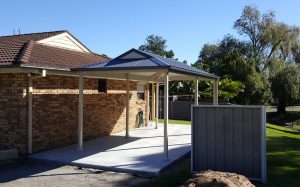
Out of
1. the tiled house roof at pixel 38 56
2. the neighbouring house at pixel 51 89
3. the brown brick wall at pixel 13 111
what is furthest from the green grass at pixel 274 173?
the tiled house roof at pixel 38 56

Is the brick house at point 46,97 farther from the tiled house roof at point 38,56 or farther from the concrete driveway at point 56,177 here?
the concrete driveway at point 56,177

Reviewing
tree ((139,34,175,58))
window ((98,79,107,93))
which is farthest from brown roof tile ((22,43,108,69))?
tree ((139,34,175,58))

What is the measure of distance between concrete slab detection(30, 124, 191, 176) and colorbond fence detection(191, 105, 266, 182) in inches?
51.0

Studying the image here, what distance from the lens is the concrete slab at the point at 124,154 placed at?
988cm

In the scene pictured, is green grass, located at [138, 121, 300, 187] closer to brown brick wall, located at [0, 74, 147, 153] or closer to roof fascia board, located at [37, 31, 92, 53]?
brown brick wall, located at [0, 74, 147, 153]

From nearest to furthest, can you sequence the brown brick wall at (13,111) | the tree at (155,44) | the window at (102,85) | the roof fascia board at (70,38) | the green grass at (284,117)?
1. the brown brick wall at (13,111)
2. the roof fascia board at (70,38)
3. the window at (102,85)
4. the green grass at (284,117)
5. the tree at (155,44)

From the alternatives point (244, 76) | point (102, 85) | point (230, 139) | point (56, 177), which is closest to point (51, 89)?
point (102, 85)

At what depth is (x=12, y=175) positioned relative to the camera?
922 centimetres

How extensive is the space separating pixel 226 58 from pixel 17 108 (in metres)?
29.5

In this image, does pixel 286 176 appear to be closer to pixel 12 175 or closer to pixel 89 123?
pixel 12 175

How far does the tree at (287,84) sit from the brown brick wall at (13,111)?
31452mm

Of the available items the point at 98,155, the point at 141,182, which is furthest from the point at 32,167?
the point at 141,182

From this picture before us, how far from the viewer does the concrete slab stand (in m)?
9.88

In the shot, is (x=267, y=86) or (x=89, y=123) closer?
(x=89, y=123)
